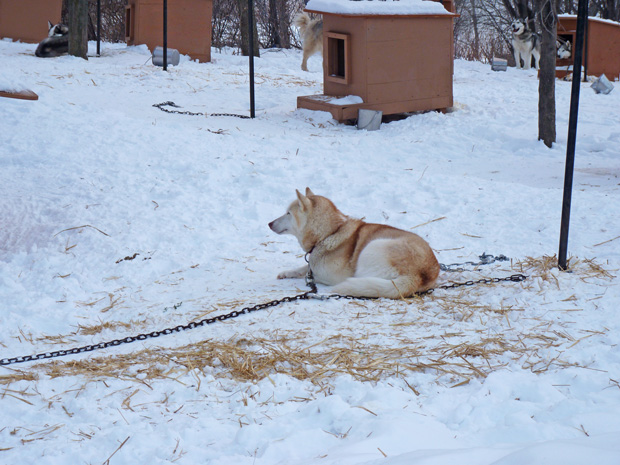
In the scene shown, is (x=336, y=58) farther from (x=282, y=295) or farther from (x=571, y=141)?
(x=282, y=295)

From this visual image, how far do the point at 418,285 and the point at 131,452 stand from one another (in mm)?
2467

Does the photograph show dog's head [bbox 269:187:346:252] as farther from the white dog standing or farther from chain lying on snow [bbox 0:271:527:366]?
the white dog standing

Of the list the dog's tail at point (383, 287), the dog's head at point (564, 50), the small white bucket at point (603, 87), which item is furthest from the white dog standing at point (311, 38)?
the dog's tail at point (383, 287)

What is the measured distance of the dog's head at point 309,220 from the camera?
5359mm

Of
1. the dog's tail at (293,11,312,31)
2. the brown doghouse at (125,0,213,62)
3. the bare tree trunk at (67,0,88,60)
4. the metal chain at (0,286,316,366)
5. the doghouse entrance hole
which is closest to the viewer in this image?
the metal chain at (0,286,316,366)

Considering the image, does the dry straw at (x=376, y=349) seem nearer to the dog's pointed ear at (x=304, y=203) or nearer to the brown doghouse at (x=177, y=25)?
the dog's pointed ear at (x=304, y=203)

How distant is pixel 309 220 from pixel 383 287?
35.8 inches

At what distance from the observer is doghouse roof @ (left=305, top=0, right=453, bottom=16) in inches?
419

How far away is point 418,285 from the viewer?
15.8 ft

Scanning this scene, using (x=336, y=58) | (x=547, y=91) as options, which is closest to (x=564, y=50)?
(x=336, y=58)

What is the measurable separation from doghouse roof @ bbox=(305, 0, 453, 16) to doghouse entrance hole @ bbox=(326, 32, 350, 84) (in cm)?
45

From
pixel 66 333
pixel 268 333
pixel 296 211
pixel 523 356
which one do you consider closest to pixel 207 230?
pixel 296 211

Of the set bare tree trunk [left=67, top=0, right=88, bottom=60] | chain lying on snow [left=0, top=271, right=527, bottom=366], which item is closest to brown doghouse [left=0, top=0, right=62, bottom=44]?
bare tree trunk [left=67, top=0, right=88, bottom=60]

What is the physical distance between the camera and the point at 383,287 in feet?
15.6
